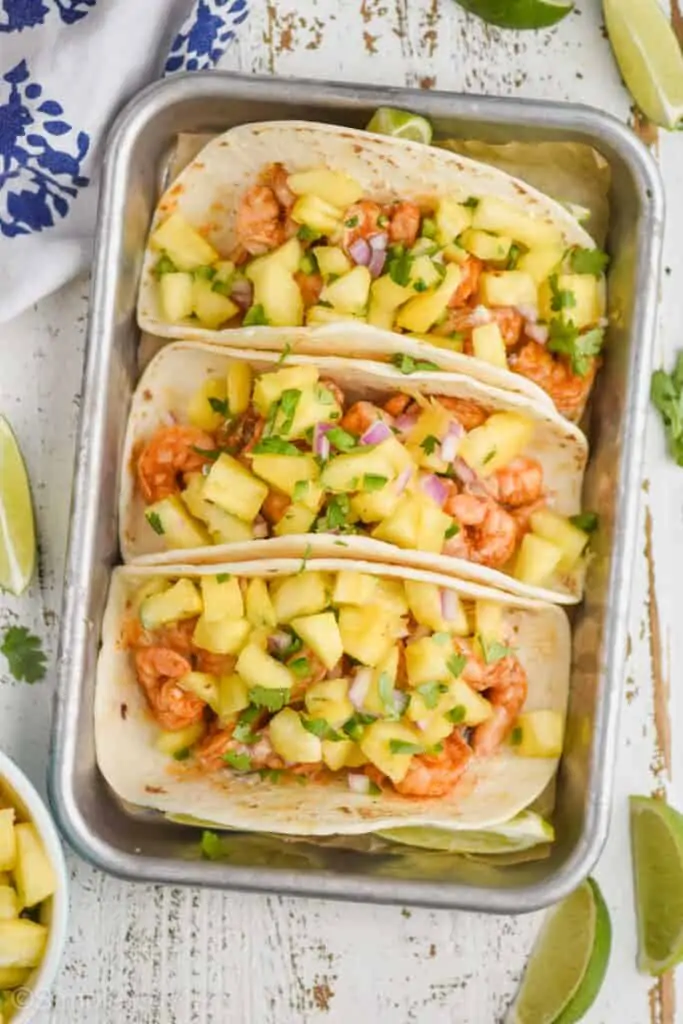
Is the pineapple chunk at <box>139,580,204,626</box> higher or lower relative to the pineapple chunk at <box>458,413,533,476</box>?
lower

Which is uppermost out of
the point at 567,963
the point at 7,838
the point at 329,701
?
the point at 329,701

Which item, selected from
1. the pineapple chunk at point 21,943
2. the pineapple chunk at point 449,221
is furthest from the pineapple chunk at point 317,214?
the pineapple chunk at point 21,943

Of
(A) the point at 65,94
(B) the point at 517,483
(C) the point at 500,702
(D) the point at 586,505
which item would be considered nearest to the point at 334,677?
(C) the point at 500,702

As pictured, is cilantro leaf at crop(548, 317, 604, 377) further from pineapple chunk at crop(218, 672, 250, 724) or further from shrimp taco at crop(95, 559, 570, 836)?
pineapple chunk at crop(218, 672, 250, 724)

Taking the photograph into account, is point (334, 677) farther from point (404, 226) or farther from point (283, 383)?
point (404, 226)

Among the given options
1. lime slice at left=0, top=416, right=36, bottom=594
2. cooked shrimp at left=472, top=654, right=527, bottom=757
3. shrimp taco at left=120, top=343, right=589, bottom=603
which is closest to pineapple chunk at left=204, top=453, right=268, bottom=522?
shrimp taco at left=120, top=343, right=589, bottom=603

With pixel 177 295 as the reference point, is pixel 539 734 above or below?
below

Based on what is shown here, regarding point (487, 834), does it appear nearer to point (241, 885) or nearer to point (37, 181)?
point (241, 885)
